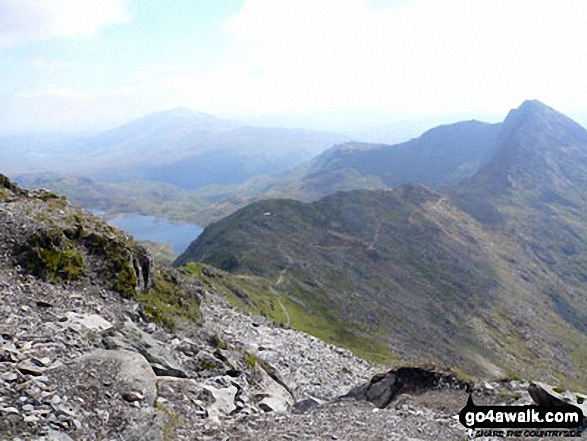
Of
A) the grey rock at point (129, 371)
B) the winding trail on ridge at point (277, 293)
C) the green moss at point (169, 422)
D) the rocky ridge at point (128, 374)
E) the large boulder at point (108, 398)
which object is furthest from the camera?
the winding trail on ridge at point (277, 293)

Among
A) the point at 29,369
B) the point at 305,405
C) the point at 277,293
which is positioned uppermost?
the point at 29,369

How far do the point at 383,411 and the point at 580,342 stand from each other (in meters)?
198

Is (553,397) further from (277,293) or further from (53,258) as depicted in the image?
(277,293)

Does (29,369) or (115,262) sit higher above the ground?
(115,262)

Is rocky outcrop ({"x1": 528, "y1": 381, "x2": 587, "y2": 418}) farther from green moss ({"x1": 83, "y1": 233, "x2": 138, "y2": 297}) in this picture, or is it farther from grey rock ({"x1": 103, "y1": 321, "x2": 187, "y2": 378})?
green moss ({"x1": 83, "y1": 233, "x2": 138, "y2": 297})

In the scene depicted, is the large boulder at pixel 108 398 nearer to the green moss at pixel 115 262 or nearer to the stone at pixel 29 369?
the stone at pixel 29 369

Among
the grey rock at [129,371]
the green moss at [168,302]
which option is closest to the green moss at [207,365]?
the green moss at [168,302]

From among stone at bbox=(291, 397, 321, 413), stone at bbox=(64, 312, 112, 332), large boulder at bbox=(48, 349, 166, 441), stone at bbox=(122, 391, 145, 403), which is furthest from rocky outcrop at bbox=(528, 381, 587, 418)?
stone at bbox=(64, 312, 112, 332)

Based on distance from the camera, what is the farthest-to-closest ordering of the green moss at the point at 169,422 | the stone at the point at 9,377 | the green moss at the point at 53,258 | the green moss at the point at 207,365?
the green moss at the point at 53,258 → the green moss at the point at 207,365 → the green moss at the point at 169,422 → the stone at the point at 9,377

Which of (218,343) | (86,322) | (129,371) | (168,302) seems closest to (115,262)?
(168,302)

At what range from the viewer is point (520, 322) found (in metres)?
181

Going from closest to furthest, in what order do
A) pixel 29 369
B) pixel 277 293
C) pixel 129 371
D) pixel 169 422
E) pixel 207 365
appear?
pixel 29 369 < pixel 169 422 < pixel 129 371 < pixel 207 365 < pixel 277 293

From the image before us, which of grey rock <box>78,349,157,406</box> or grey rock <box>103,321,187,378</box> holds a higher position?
grey rock <box>78,349,157,406</box>

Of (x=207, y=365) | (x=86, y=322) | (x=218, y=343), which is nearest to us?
(x=86, y=322)
